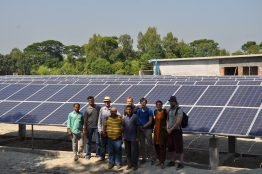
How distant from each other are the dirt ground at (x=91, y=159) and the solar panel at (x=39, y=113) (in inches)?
41.8

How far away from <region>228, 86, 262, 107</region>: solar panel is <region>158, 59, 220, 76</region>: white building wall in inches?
957

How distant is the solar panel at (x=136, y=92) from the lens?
12.5 metres

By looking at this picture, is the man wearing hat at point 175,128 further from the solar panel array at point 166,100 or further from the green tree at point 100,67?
the green tree at point 100,67

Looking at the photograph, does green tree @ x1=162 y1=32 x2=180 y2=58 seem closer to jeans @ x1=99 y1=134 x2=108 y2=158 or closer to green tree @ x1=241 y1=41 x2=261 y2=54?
green tree @ x1=241 y1=41 x2=261 y2=54

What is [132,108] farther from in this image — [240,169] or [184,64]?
[184,64]

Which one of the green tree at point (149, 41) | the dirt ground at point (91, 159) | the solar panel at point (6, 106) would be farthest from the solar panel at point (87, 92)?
the green tree at point (149, 41)

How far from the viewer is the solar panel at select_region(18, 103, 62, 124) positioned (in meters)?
12.5

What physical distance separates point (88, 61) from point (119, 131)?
54510 mm

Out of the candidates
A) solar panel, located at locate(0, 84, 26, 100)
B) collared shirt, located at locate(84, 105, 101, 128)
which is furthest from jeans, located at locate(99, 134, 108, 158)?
solar panel, located at locate(0, 84, 26, 100)

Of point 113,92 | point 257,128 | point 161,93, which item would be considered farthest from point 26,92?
point 257,128

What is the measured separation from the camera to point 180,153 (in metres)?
10.1

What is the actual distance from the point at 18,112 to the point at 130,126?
4973 mm

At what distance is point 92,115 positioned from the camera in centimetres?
1104

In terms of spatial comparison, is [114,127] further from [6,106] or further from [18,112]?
[6,106]
